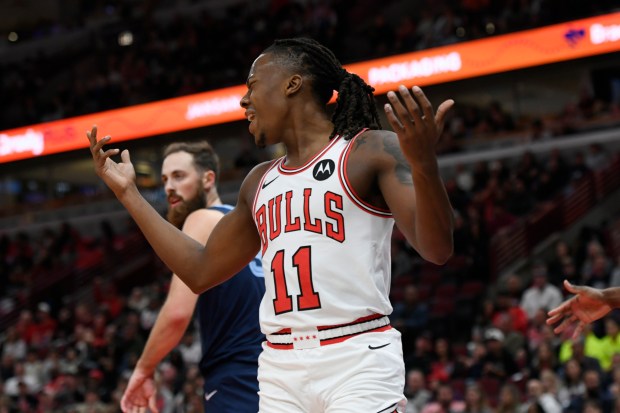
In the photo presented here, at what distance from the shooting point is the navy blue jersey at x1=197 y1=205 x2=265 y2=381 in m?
5.00

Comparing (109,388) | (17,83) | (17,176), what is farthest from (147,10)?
(109,388)

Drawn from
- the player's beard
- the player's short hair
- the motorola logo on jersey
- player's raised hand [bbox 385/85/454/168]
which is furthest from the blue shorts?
player's raised hand [bbox 385/85/454/168]

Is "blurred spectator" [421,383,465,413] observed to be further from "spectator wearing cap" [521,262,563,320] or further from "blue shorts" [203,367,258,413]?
"blue shorts" [203,367,258,413]

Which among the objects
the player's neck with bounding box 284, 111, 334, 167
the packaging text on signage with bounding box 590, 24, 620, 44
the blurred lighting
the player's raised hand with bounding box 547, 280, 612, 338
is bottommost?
the player's raised hand with bounding box 547, 280, 612, 338

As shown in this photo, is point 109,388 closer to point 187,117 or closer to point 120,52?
point 187,117

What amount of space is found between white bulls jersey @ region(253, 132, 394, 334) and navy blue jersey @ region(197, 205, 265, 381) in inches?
53.4

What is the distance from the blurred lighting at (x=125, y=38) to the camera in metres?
25.8

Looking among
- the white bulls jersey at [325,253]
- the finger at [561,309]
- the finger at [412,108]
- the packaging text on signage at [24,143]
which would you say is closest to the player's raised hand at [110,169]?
the white bulls jersey at [325,253]

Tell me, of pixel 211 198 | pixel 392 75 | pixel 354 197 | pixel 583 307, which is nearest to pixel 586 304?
pixel 583 307

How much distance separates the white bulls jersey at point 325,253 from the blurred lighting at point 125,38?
22880mm

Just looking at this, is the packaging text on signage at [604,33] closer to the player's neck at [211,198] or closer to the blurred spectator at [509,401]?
the blurred spectator at [509,401]

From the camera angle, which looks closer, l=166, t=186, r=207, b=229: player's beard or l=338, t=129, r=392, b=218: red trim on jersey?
l=338, t=129, r=392, b=218: red trim on jersey

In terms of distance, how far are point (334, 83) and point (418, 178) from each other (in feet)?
3.14

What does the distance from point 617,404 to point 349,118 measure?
674cm
